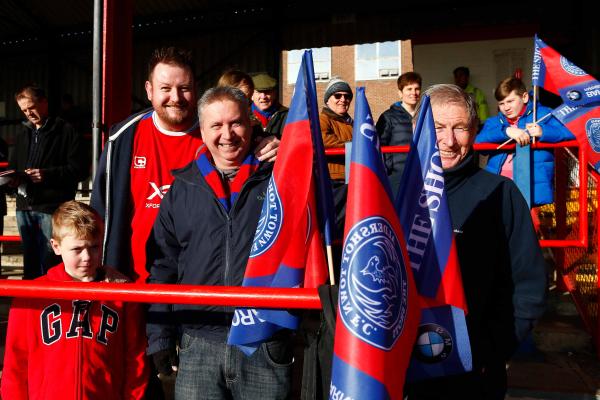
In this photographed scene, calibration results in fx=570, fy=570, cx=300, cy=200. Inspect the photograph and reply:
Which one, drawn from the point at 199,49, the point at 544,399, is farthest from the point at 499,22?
the point at 544,399

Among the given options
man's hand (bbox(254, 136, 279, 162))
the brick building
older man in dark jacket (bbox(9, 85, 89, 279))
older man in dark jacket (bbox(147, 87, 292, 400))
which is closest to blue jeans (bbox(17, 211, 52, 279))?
older man in dark jacket (bbox(9, 85, 89, 279))

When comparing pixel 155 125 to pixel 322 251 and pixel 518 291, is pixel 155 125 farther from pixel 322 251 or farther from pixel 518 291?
pixel 518 291

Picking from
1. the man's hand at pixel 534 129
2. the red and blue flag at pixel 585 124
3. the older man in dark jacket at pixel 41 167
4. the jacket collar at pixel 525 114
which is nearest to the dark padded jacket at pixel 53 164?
the older man in dark jacket at pixel 41 167

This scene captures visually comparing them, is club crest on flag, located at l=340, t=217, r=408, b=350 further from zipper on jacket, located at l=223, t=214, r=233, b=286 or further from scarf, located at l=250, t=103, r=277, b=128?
scarf, located at l=250, t=103, r=277, b=128

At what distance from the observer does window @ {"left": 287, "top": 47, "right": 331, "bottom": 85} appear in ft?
43.2

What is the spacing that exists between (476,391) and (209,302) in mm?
853

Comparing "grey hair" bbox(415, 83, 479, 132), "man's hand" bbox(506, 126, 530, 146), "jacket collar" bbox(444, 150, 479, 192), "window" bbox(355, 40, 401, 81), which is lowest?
"jacket collar" bbox(444, 150, 479, 192)

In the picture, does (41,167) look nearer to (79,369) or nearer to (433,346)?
(79,369)

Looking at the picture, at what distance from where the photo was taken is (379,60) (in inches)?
564

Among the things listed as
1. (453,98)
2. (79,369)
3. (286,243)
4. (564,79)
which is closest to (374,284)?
(286,243)

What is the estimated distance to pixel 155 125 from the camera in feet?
8.93

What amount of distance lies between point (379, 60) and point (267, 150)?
41.9 feet

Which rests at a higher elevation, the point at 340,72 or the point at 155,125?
the point at 340,72

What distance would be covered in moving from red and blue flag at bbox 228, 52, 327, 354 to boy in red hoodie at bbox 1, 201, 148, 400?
663 millimetres
